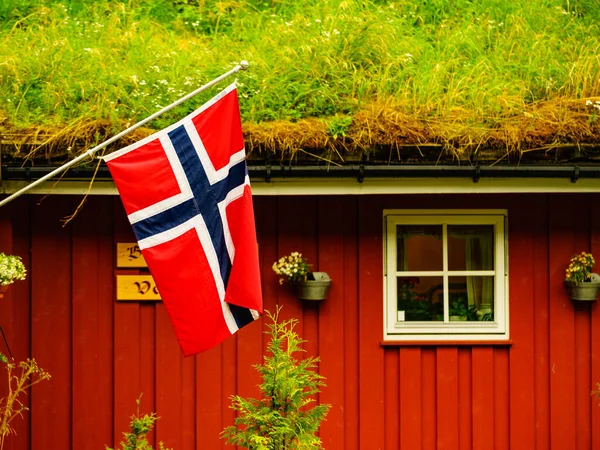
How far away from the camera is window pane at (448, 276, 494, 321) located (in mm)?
6168

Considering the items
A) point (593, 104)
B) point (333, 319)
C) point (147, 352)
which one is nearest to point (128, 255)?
point (147, 352)

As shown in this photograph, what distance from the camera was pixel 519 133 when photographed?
5629 mm

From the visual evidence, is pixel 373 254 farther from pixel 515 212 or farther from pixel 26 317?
pixel 26 317

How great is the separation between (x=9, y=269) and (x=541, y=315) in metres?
4.02

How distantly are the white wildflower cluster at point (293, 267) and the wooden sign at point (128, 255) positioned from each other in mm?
1077

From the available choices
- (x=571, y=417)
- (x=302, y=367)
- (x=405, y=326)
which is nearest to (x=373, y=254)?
(x=405, y=326)

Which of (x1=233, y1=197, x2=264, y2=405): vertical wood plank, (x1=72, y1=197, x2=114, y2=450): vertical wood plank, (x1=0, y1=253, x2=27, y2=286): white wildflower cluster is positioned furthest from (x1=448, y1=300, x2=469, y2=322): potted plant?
(x1=0, y1=253, x2=27, y2=286): white wildflower cluster

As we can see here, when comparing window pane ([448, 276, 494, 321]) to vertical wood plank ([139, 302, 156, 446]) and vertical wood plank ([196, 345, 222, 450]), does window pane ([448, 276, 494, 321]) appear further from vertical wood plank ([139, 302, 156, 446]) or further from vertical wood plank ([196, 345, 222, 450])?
vertical wood plank ([139, 302, 156, 446])

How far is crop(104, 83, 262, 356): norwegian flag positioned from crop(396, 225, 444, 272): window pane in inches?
77.3

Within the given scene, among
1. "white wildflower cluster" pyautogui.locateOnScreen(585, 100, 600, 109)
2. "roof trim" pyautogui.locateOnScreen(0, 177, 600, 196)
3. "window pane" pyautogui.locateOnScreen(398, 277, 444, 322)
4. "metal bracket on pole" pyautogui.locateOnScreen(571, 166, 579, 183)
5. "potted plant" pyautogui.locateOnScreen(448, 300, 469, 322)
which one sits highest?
"white wildflower cluster" pyautogui.locateOnScreen(585, 100, 600, 109)

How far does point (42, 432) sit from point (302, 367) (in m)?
2.51

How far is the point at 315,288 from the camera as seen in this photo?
5879mm

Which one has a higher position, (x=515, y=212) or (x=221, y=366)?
(x=515, y=212)

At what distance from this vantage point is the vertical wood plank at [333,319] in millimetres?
6016
